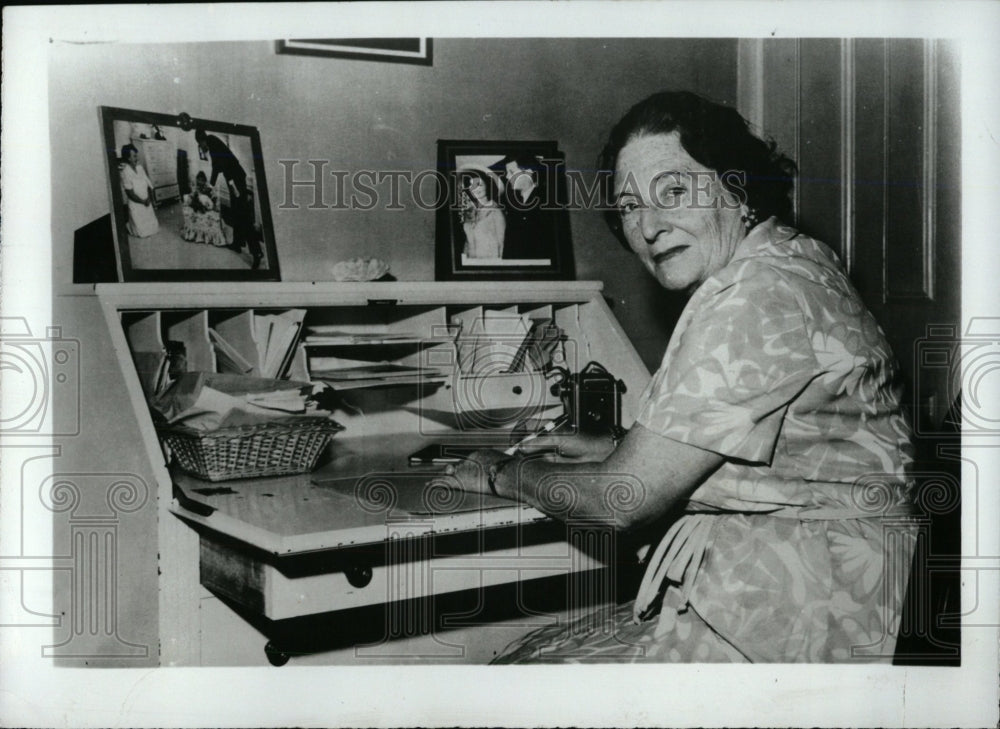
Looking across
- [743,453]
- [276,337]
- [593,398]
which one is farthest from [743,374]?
[276,337]

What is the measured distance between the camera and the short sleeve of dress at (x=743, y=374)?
5.54 feet

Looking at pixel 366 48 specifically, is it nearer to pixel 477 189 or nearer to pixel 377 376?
pixel 477 189

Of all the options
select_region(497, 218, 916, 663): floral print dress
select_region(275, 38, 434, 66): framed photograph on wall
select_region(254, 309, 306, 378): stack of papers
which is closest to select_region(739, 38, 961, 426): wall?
select_region(497, 218, 916, 663): floral print dress

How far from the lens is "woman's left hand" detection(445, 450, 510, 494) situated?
1.83 meters

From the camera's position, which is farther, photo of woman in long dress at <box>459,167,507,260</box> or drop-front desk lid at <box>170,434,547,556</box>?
photo of woman in long dress at <box>459,167,507,260</box>

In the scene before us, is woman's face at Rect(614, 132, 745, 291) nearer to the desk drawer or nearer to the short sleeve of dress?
the short sleeve of dress

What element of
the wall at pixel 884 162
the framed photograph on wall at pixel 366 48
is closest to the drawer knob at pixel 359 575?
the framed photograph on wall at pixel 366 48

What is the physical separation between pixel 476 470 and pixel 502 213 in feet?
2.01

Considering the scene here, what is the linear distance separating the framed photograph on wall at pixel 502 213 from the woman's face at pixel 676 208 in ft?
0.52

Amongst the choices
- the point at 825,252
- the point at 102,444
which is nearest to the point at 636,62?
the point at 825,252

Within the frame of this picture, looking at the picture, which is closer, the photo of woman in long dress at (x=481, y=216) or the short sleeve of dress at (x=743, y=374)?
the short sleeve of dress at (x=743, y=374)

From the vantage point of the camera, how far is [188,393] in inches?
71.2

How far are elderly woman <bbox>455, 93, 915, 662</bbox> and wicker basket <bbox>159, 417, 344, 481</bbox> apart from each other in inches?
13.7

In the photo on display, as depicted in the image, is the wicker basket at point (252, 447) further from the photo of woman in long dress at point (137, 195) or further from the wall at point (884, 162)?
the wall at point (884, 162)
